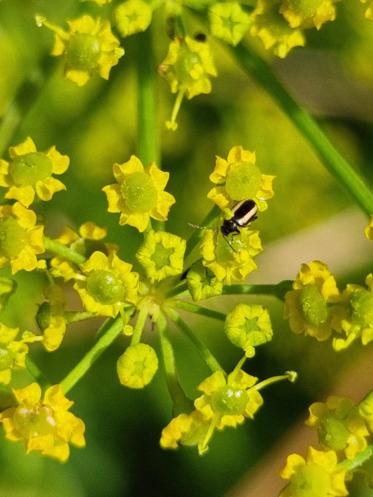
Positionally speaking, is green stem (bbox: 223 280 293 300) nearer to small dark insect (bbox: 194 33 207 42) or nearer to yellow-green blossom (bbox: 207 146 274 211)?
yellow-green blossom (bbox: 207 146 274 211)

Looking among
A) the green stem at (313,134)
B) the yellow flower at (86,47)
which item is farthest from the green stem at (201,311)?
the yellow flower at (86,47)

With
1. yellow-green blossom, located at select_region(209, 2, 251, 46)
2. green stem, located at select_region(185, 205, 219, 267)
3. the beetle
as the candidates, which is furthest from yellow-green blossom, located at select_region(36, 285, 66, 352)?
yellow-green blossom, located at select_region(209, 2, 251, 46)

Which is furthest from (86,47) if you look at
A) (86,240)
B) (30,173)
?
(86,240)

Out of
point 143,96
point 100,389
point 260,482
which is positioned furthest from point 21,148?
point 260,482

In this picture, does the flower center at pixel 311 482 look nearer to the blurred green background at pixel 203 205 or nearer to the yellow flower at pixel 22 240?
the yellow flower at pixel 22 240

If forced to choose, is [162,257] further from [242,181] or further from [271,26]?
[271,26]

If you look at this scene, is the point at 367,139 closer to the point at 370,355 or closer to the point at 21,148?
the point at 370,355
